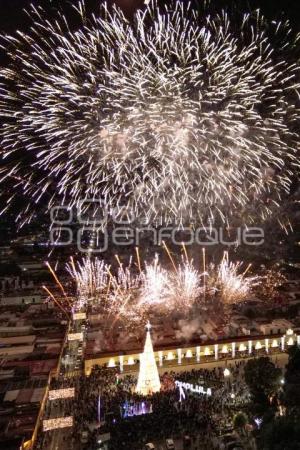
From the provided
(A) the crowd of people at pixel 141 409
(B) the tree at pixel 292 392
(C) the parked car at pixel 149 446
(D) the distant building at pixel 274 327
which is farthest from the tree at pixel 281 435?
(D) the distant building at pixel 274 327

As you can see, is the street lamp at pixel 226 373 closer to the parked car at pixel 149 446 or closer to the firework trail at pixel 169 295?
the firework trail at pixel 169 295

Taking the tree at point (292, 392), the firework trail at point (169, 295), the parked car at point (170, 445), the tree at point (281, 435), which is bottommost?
the parked car at point (170, 445)

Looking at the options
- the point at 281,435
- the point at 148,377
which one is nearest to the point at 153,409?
the point at 148,377

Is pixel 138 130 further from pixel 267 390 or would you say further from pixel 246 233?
pixel 246 233

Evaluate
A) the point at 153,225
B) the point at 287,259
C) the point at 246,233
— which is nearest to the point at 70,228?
the point at 153,225

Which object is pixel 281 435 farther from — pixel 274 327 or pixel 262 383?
pixel 274 327

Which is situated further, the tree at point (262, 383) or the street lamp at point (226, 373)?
the street lamp at point (226, 373)

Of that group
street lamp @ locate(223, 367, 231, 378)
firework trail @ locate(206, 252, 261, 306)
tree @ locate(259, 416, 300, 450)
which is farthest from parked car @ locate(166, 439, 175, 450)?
firework trail @ locate(206, 252, 261, 306)

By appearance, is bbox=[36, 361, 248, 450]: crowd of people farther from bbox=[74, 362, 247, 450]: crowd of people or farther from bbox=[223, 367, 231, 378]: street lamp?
bbox=[223, 367, 231, 378]: street lamp
